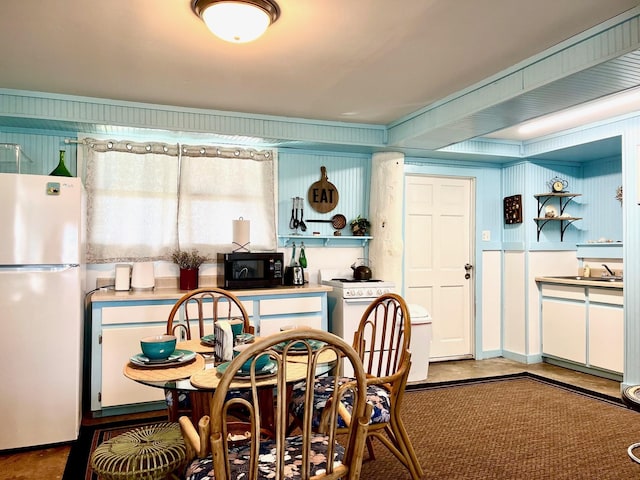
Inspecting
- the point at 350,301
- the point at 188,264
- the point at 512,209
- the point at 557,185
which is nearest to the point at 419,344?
the point at 350,301

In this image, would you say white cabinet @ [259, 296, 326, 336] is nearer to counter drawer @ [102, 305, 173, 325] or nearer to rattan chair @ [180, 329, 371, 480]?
counter drawer @ [102, 305, 173, 325]

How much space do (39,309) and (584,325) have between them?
446cm

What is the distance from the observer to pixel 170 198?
13.3ft

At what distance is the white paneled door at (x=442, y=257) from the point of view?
4.98 m

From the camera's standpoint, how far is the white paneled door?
16.4 feet

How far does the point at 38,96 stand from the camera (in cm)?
338

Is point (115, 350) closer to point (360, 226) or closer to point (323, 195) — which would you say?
point (323, 195)

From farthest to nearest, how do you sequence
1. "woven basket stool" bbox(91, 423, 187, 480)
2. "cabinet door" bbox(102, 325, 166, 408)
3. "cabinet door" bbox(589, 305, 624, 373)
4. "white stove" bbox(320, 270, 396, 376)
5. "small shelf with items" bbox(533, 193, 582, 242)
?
"small shelf with items" bbox(533, 193, 582, 242), "cabinet door" bbox(589, 305, 624, 373), "white stove" bbox(320, 270, 396, 376), "cabinet door" bbox(102, 325, 166, 408), "woven basket stool" bbox(91, 423, 187, 480)

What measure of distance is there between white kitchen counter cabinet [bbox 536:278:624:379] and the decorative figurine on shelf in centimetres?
99

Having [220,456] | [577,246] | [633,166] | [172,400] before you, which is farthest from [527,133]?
[220,456]

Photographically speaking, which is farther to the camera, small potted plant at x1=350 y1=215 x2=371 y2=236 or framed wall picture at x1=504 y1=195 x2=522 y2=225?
framed wall picture at x1=504 y1=195 x2=522 y2=225

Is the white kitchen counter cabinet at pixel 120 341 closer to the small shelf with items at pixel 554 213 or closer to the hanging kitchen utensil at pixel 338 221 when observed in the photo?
the hanging kitchen utensil at pixel 338 221

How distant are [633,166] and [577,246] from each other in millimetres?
1537

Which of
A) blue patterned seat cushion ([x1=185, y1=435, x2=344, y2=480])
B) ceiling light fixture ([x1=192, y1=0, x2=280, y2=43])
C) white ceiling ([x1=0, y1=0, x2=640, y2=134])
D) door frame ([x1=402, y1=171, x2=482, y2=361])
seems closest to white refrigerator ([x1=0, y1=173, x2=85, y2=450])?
white ceiling ([x1=0, y1=0, x2=640, y2=134])
